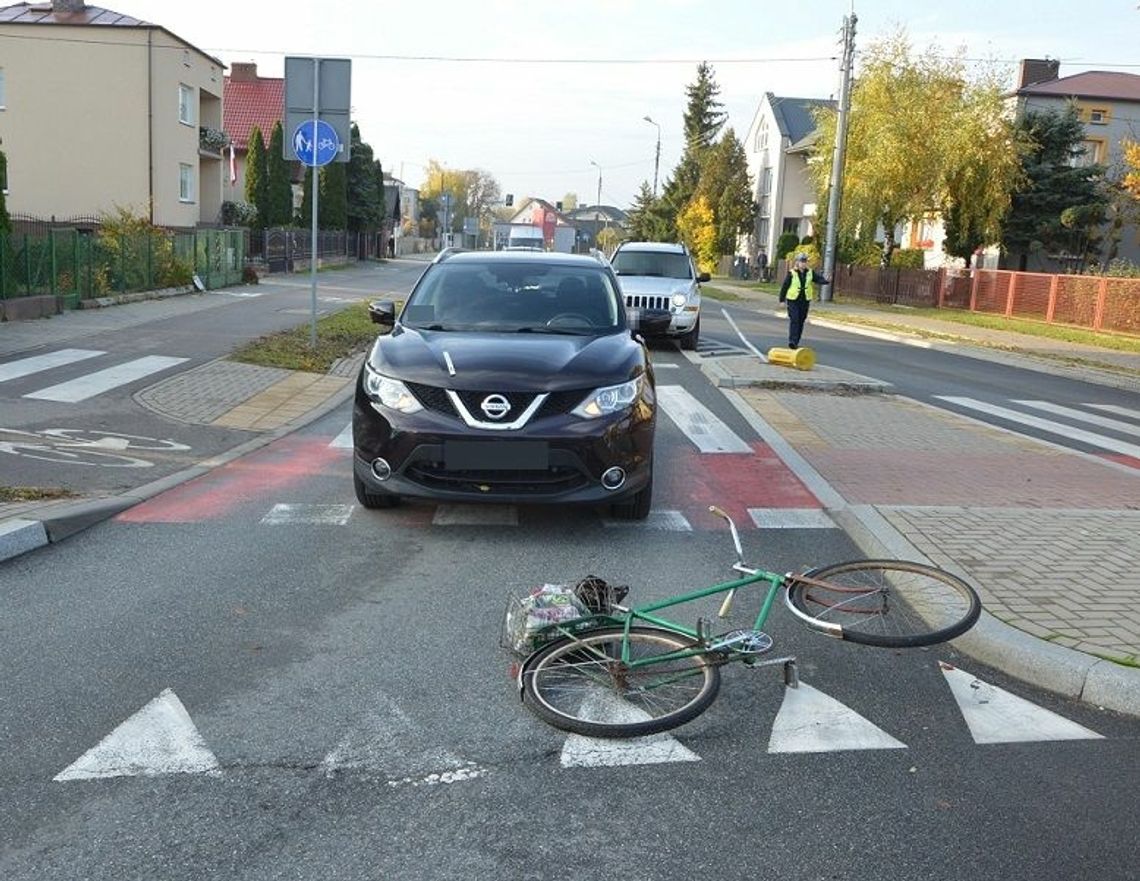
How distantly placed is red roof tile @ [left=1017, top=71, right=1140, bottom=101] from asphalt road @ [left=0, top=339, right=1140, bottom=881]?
152 ft

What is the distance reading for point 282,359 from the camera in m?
14.2

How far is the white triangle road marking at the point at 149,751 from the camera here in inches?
140

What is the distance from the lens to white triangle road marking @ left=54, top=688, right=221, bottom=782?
3.55m

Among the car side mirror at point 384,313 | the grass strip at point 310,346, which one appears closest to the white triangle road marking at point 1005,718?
the car side mirror at point 384,313

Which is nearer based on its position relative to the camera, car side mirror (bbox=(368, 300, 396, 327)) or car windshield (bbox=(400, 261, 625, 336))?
car windshield (bbox=(400, 261, 625, 336))

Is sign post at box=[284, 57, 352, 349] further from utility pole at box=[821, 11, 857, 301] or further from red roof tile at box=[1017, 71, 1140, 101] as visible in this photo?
red roof tile at box=[1017, 71, 1140, 101]

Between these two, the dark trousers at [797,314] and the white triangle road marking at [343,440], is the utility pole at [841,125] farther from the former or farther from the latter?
the white triangle road marking at [343,440]

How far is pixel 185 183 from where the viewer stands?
38875mm

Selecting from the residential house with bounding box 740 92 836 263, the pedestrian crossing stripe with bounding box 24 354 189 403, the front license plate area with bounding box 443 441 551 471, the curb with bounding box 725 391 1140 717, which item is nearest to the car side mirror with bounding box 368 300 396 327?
the front license plate area with bounding box 443 441 551 471

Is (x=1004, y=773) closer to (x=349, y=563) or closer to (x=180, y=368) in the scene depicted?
(x=349, y=563)

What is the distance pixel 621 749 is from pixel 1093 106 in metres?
50.6

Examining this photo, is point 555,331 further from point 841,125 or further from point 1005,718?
point 841,125

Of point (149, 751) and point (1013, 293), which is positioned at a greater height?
point (1013, 293)

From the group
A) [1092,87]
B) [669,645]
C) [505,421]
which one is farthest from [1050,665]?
[1092,87]
